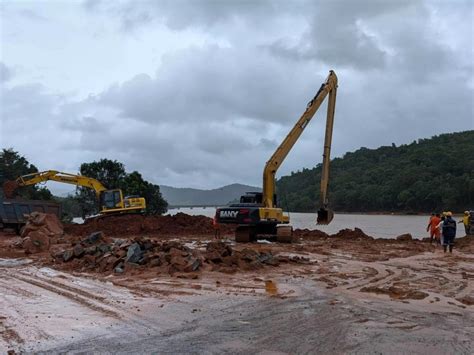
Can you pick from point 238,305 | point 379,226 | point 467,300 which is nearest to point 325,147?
point 467,300

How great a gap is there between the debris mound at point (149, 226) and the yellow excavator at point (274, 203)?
6.29m

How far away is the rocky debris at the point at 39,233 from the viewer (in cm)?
1856

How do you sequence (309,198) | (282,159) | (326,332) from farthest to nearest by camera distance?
1. (309,198)
2. (282,159)
3. (326,332)

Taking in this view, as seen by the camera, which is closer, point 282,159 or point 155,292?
point 155,292

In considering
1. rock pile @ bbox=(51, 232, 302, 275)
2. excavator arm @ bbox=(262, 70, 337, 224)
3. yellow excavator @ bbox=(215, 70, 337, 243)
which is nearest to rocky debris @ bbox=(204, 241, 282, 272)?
rock pile @ bbox=(51, 232, 302, 275)

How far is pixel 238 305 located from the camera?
29.7 ft

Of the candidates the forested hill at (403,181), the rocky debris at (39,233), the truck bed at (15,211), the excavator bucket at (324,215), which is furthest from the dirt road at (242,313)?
the forested hill at (403,181)

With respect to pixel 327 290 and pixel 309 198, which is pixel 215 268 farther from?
pixel 309 198

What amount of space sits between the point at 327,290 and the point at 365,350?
13.8 ft

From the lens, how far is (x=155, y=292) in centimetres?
1030

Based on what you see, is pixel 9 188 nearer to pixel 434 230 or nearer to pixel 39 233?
pixel 39 233

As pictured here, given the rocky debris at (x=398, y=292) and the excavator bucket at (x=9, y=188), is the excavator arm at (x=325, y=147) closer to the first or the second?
the rocky debris at (x=398, y=292)

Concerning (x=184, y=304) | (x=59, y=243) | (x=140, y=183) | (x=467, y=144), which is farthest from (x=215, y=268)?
(x=467, y=144)

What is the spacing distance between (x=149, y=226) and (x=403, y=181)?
2522 inches
